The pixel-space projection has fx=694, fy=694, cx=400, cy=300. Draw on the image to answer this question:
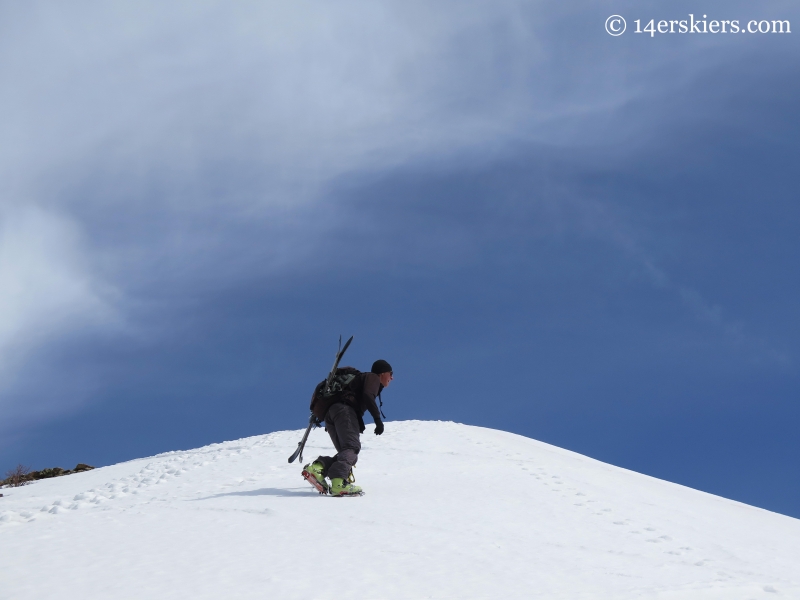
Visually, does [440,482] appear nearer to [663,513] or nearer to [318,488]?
[318,488]

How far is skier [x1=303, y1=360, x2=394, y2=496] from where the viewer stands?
866cm

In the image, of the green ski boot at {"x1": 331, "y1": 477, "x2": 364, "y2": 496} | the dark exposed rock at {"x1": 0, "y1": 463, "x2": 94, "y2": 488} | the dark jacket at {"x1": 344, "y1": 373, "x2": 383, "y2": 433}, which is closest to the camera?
the green ski boot at {"x1": 331, "y1": 477, "x2": 364, "y2": 496}

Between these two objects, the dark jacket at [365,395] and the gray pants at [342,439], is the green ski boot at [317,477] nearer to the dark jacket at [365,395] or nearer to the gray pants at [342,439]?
the gray pants at [342,439]

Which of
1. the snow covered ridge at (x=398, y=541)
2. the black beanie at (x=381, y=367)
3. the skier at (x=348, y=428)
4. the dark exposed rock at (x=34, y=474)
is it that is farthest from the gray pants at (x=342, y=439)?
the dark exposed rock at (x=34, y=474)

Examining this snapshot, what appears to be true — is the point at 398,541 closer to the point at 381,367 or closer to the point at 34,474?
the point at 381,367

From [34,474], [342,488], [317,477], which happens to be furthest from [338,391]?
[34,474]

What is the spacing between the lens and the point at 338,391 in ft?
30.4

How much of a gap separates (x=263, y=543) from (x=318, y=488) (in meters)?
2.62

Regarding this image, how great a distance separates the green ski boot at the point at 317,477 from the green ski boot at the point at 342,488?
12cm

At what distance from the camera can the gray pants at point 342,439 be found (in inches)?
342

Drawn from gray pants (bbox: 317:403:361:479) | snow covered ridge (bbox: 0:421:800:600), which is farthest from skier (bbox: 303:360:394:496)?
snow covered ridge (bbox: 0:421:800:600)

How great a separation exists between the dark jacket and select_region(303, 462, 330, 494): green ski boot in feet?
2.76

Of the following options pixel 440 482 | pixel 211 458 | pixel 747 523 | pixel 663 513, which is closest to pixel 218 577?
pixel 440 482

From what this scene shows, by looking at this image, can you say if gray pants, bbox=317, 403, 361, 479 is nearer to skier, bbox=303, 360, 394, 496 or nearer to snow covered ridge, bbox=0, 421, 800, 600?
skier, bbox=303, 360, 394, 496
